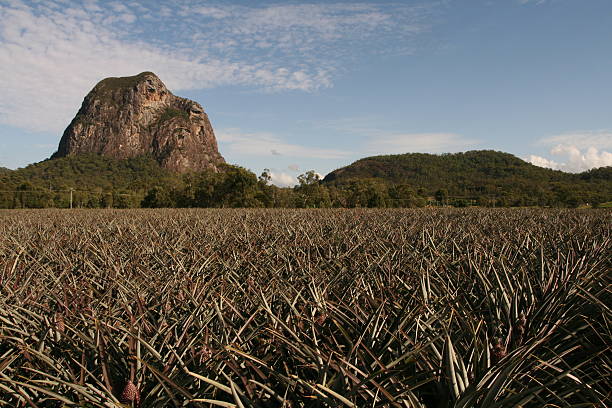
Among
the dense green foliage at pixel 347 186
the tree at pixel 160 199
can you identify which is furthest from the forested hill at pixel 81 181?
the tree at pixel 160 199

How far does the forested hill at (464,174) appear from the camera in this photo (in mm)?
76250

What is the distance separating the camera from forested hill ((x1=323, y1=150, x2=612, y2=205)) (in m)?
76.2

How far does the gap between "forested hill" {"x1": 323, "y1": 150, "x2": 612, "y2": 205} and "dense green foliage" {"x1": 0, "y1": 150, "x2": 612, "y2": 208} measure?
0.25m

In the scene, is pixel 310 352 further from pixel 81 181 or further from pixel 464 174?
pixel 81 181

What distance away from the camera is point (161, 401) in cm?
99

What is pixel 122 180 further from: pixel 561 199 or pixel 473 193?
pixel 561 199

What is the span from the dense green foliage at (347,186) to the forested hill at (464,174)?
25cm

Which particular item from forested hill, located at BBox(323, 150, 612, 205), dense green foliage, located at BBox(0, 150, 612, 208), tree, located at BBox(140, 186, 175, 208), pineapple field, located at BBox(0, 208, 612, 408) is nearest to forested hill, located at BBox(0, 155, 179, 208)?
dense green foliage, located at BBox(0, 150, 612, 208)

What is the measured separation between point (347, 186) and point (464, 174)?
48.1 metres

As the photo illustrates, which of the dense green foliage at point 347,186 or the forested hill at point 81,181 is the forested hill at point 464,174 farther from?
the forested hill at point 81,181

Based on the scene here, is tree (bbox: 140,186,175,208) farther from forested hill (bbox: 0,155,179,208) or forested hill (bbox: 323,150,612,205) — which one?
forested hill (bbox: 323,150,612,205)

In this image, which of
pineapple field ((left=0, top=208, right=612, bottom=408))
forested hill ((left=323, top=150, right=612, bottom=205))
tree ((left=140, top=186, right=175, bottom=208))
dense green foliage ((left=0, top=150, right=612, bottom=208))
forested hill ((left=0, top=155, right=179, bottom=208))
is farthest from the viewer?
forested hill ((left=323, top=150, right=612, bottom=205))

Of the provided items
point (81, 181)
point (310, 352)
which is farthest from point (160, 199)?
point (81, 181)

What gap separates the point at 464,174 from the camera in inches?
4072
